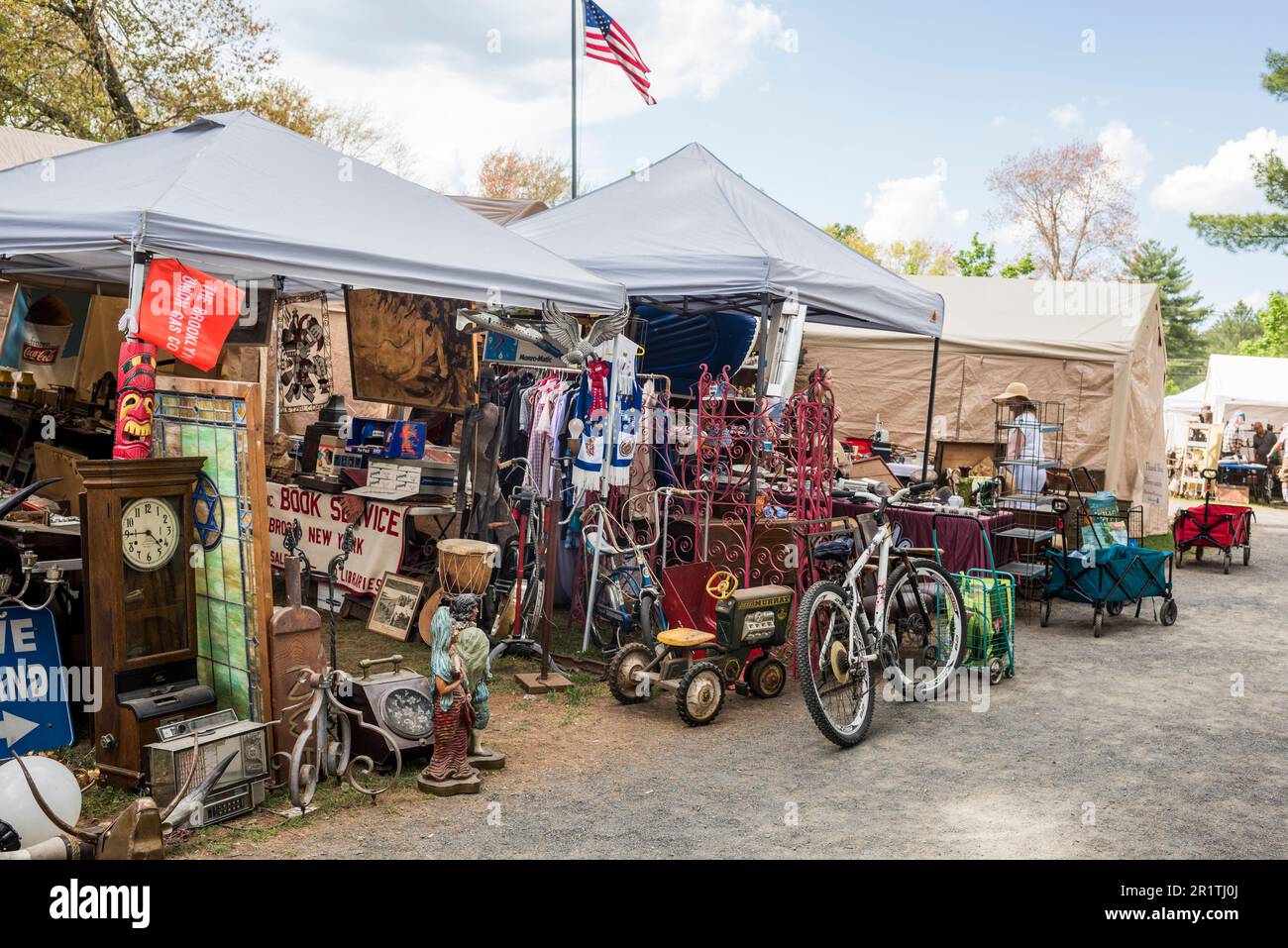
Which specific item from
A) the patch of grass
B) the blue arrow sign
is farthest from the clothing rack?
the patch of grass

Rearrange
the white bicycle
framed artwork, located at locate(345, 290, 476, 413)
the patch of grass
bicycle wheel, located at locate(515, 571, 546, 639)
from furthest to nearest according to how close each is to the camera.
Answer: the patch of grass, framed artwork, located at locate(345, 290, 476, 413), bicycle wheel, located at locate(515, 571, 546, 639), the white bicycle

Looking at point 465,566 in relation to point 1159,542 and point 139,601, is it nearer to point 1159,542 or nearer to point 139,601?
point 139,601

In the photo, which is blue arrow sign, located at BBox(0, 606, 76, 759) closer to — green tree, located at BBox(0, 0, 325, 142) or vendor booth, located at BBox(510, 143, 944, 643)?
vendor booth, located at BBox(510, 143, 944, 643)

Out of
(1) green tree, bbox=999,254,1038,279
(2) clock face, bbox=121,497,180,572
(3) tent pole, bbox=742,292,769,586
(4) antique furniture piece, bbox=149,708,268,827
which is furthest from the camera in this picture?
(1) green tree, bbox=999,254,1038,279

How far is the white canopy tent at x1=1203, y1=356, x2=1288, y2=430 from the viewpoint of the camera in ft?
84.1

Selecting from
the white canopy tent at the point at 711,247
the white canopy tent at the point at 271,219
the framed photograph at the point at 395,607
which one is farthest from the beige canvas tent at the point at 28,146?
the framed photograph at the point at 395,607

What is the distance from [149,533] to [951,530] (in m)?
6.25

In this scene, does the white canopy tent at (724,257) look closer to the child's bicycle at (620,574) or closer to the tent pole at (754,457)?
the tent pole at (754,457)

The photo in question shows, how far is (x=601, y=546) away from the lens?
6977 millimetres

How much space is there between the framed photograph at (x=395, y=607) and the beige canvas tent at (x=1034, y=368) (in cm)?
980

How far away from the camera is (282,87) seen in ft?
78.5

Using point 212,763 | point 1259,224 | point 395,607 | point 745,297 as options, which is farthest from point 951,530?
point 1259,224

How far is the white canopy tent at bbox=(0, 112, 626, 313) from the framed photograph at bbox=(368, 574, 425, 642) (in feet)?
8.26

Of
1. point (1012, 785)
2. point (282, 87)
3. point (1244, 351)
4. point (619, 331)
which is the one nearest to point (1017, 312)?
point (619, 331)
